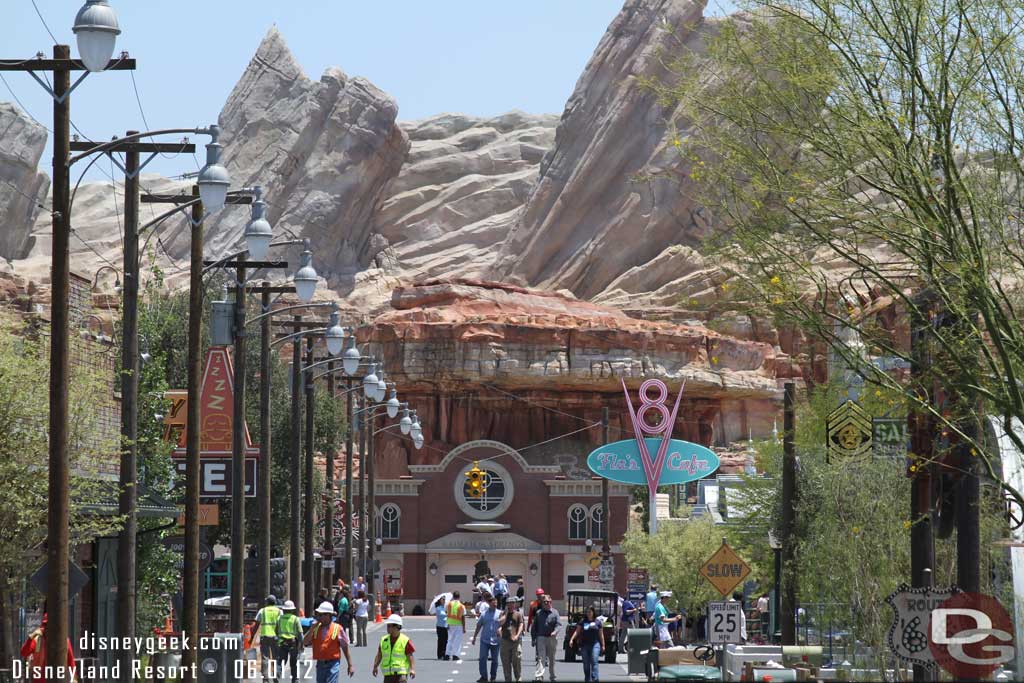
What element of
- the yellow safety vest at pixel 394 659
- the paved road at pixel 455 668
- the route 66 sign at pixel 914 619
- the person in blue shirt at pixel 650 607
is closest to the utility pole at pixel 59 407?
the yellow safety vest at pixel 394 659

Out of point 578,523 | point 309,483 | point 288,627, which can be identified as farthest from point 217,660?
point 578,523

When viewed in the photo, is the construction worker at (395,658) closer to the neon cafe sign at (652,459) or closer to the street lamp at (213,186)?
the street lamp at (213,186)

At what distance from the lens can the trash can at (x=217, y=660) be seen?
25.5 metres

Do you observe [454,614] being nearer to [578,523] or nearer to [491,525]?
[491,525]

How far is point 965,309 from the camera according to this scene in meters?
17.4

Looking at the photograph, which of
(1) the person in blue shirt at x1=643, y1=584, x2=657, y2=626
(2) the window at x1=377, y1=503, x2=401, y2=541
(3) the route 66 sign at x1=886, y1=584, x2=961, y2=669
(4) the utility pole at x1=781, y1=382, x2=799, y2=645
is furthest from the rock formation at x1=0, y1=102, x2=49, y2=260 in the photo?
(3) the route 66 sign at x1=886, y1=584, x2=961, y2=669

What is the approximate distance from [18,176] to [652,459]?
9052cm

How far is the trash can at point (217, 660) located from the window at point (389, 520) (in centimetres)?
6041

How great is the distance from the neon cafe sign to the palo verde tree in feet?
166

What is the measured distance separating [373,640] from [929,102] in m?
36.7

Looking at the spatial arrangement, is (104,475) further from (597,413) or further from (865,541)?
(597,413)

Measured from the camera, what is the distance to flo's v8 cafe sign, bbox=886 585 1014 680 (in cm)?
1847

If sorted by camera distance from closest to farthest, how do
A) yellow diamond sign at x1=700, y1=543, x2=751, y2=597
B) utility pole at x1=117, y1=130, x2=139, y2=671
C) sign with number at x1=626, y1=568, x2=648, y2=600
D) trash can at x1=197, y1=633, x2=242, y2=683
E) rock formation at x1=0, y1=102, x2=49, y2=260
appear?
1. utility pole at x1=117, y1=130, x2=139, y2=671
2. trash can at x1=197, y1=633, x2=242, y2=683
3. yellow diamond sign at x1=700, y1=543, x2=751, y2=597
4. sign with number at x1=626, y1=568, x2=648, y2=600
5. rock formation at x1=0, y1=102, x2=49, y2=260

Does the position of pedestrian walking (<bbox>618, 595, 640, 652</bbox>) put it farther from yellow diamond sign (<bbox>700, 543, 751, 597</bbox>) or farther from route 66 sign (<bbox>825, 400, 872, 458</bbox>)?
yellow diamond sign (<bbox>700, 543, 751, 597</bbox>)
